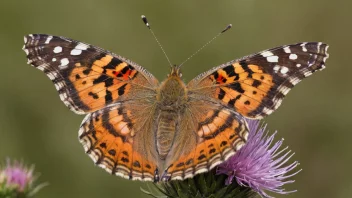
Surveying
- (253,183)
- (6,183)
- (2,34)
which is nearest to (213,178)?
(253,183)

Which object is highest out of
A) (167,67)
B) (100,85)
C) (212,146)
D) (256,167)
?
(167,67)

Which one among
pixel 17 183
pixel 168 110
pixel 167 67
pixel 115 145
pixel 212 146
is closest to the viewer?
pixel 212 146

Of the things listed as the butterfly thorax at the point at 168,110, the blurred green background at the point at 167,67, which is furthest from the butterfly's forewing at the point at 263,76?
the blurred green background at the point at 167,67

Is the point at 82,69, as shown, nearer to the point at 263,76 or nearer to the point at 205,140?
the point at 205,140

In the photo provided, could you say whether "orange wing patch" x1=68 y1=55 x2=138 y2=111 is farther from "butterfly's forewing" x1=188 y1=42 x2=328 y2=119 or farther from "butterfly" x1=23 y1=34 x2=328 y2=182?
"butterfly's forewing" x1=188 y1=42 x2=328 y2=119

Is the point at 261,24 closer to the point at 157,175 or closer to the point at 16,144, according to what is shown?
the point at 16,144

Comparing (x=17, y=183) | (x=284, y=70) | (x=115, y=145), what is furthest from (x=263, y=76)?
(x=17, y=183)

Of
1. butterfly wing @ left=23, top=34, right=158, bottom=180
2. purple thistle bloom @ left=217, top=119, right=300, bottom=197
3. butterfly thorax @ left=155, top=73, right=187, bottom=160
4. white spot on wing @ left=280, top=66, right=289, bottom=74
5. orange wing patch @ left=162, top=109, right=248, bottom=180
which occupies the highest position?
butterfly wing @ left=23, top=34, right=158, bottom=180

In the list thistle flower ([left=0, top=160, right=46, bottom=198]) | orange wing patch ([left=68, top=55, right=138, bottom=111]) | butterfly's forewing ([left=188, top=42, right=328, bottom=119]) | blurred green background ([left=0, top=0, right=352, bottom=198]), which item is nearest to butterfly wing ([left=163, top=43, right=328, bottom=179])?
butterfly's forewing ([left=188, top=42, right=328, bottom=119])

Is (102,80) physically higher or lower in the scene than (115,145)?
higher
